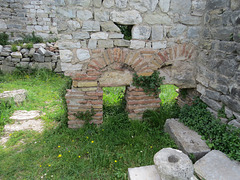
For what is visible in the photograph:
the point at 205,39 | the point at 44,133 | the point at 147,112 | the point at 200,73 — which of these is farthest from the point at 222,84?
the point at 44,133

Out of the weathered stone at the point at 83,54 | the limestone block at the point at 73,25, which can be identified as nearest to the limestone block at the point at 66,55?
the weathered stone at the point at 83,54

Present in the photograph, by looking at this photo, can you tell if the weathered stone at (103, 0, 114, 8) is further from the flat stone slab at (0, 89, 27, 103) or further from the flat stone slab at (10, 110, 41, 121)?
the flat stone slab at (0, 89, 27, 103)

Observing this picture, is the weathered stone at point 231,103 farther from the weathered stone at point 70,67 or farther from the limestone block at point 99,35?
the weathered stone at point 70,67

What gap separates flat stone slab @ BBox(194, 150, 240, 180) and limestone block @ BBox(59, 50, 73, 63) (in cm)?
270

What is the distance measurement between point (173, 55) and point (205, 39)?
2.13 ft

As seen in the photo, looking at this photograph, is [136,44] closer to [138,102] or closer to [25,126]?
[138,102]

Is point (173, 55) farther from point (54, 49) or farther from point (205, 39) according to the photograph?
point (54, 49)

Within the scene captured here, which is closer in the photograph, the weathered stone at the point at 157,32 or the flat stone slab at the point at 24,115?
the weathered stone at the point at 157,32

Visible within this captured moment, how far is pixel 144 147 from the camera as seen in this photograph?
3.07 metres

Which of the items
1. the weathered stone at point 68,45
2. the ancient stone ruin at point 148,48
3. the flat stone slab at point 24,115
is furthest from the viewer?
the flat stone slab at point 24,115

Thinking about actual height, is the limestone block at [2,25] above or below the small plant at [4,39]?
above

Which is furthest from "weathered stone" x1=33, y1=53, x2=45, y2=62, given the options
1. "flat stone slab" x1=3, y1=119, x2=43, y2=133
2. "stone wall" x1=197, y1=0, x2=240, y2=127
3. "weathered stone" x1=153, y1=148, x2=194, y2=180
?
"weathered stone" x1=153, y1=148, x2=194, y2=180

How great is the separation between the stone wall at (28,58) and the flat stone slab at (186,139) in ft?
18.1

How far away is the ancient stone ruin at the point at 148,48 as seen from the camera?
2.92 meters
